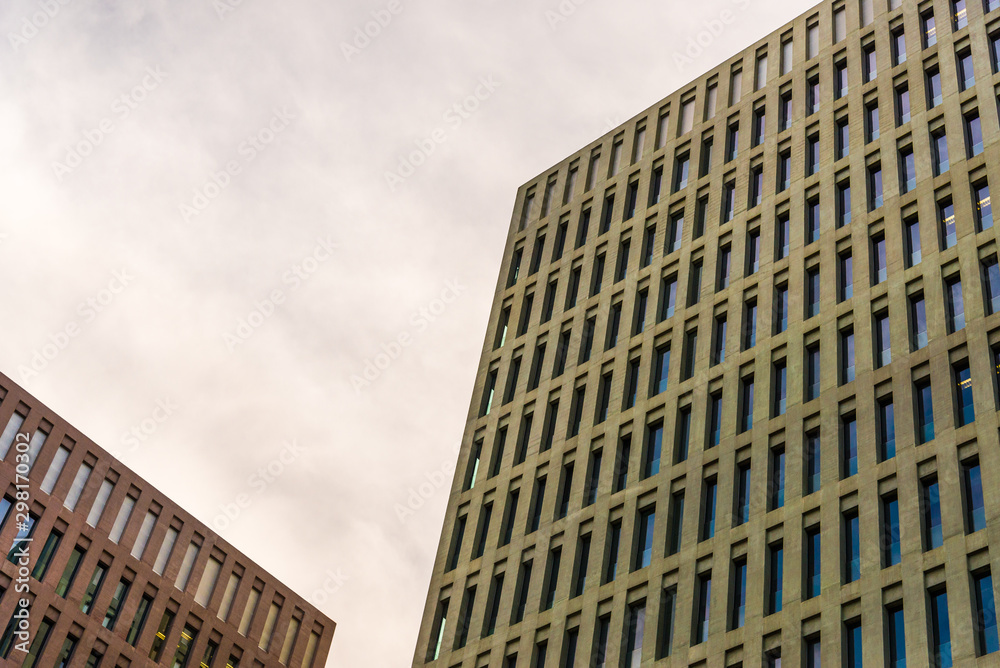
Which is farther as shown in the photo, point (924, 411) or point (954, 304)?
point (954, 304)

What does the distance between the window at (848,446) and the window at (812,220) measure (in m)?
9.93

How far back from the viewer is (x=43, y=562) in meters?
76.0

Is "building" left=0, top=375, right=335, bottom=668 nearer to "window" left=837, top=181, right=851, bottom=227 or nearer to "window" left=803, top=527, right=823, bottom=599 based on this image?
"window" left=803, top=527, right=823, bottom=599

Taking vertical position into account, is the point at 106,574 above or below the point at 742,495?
above

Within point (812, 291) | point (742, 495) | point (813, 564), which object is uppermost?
point (812, 291)

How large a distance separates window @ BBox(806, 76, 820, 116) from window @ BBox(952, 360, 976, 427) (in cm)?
1864

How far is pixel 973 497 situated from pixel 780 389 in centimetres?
1008

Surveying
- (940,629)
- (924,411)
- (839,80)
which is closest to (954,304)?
(924,411)

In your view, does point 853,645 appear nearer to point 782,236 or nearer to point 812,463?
point 812,463

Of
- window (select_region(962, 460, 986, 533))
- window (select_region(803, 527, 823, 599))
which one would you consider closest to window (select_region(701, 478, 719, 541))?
window (select_region(803, 527, 823, 599))

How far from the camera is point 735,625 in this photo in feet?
132

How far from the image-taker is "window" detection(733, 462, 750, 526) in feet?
141

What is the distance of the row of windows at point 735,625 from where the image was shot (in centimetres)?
3434

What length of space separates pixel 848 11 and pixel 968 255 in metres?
19.3
